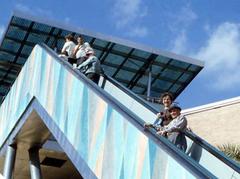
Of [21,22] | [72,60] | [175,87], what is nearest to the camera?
[72,60]

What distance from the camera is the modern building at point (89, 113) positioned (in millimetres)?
7488


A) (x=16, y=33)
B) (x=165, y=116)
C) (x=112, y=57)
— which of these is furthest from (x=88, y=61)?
(x=112, y=57)

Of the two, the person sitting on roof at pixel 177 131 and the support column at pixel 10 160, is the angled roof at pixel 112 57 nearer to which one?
the support column at pixel 10 160

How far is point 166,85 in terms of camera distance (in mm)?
25266

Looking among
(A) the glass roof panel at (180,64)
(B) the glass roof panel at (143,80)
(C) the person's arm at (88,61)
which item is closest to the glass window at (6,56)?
(B) the glass roof panel at (143,80)

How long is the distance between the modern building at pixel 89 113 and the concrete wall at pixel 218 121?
1618mm

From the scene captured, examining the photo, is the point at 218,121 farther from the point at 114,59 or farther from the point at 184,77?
the point at 114,59

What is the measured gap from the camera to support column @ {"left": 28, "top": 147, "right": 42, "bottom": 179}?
15.0 m

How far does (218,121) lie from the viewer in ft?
77.2

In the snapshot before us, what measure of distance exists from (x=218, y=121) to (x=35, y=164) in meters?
10.2

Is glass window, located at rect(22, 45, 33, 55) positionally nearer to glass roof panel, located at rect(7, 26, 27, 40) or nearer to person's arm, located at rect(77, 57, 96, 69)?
glass roof panel, located at rect(7, 26, 27, 40)

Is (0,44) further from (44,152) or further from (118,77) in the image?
(44,152)

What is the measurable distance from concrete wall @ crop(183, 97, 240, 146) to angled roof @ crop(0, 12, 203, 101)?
1580mm

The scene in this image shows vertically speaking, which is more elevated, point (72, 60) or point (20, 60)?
point (20, 60)
